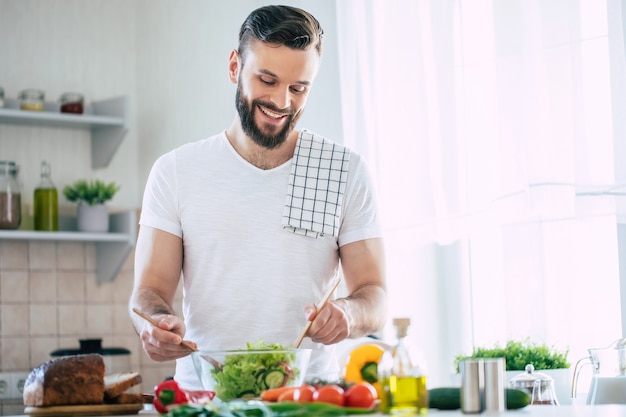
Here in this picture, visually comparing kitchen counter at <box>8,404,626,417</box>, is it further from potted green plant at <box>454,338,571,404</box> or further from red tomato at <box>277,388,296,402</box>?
potted green plant at <box>454,338,571,404</box>

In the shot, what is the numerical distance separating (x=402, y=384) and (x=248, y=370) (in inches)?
12.1

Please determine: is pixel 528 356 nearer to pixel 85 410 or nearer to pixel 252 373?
pixel 252 373

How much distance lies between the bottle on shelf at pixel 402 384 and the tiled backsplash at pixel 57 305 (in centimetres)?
278

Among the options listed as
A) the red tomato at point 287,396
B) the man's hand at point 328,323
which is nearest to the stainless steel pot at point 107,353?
the man's hand at point 328,323

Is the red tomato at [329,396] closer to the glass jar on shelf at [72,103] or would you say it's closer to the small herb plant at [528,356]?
the small herb plant at [528,356]

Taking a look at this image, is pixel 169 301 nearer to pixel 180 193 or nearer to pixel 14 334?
pixel 180 193

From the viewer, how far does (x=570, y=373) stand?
2209 millimetres

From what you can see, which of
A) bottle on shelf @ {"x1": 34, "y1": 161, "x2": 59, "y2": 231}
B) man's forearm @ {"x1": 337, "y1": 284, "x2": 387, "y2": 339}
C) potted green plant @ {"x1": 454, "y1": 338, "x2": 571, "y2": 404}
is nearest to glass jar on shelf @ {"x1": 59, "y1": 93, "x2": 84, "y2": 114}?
bottle on shelf @ {"x1": 34, "y1": 161, "x2": 59, "y2": 231}

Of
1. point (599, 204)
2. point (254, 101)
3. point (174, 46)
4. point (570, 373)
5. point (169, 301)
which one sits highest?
point (174, 46)

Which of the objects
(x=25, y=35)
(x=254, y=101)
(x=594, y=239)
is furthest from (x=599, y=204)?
(x=25, y=35)

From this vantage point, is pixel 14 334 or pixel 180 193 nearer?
pixel 180 193

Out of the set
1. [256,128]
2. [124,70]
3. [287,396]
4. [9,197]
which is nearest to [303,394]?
[287,396]

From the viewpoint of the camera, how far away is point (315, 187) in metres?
2.20

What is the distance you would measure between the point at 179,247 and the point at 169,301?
13 centimetres
